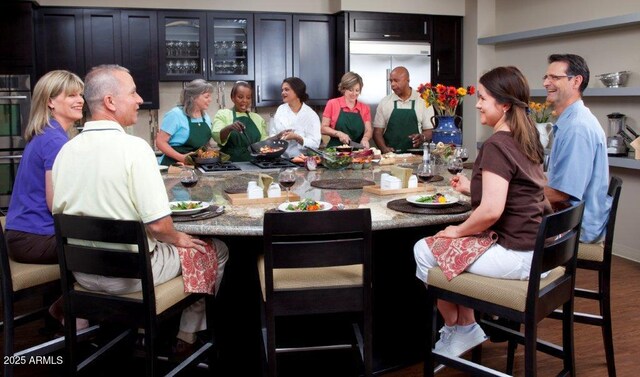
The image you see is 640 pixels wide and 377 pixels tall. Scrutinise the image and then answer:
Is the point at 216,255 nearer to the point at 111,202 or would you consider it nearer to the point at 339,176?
the point at 111,202

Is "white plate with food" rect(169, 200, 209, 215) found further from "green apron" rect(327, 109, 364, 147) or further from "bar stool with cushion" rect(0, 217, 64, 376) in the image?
"green apron" rect(327, 109, 364, 147)

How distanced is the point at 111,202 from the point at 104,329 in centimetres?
112

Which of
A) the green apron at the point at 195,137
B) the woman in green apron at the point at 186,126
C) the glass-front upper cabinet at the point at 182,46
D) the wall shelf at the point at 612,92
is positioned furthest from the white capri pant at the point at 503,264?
the glass-front upper cabinet at the point at 182,46

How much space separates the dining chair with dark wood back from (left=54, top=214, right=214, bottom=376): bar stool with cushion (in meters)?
0.40

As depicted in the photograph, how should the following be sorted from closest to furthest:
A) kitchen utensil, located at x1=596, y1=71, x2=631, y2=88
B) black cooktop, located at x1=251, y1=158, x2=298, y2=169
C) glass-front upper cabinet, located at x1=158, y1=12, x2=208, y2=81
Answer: black cooktop, located at x1=251, y1=158, x2=298, y2=169
kitchen utensil, located at x1=596, y1=71, x2=631, y2=88
glass-front upper cabinet, located at x1=158, y1=12, x2=208, y2=81

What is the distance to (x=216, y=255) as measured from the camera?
2793 millimetres

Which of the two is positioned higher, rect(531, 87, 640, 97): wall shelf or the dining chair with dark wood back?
rect(531, 87, 640, 97): wall shelf

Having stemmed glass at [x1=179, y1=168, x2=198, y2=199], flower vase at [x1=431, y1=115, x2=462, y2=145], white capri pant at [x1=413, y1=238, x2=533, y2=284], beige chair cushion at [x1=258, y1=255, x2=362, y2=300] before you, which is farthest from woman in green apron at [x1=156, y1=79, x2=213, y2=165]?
white capri pant at [x1=413, y1=238, x2=533, y2=284]

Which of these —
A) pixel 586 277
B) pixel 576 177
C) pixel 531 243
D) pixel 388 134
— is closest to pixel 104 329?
pixel 531 243

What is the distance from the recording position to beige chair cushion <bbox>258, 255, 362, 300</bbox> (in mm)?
2510

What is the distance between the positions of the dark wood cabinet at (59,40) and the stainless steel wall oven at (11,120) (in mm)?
317

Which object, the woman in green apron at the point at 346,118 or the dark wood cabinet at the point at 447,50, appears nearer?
the woman in green apron at the point at 346,118

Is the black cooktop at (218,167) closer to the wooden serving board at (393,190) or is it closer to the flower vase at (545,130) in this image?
the wooden serving board at (393,190)

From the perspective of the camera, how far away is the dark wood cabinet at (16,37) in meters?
6.11
